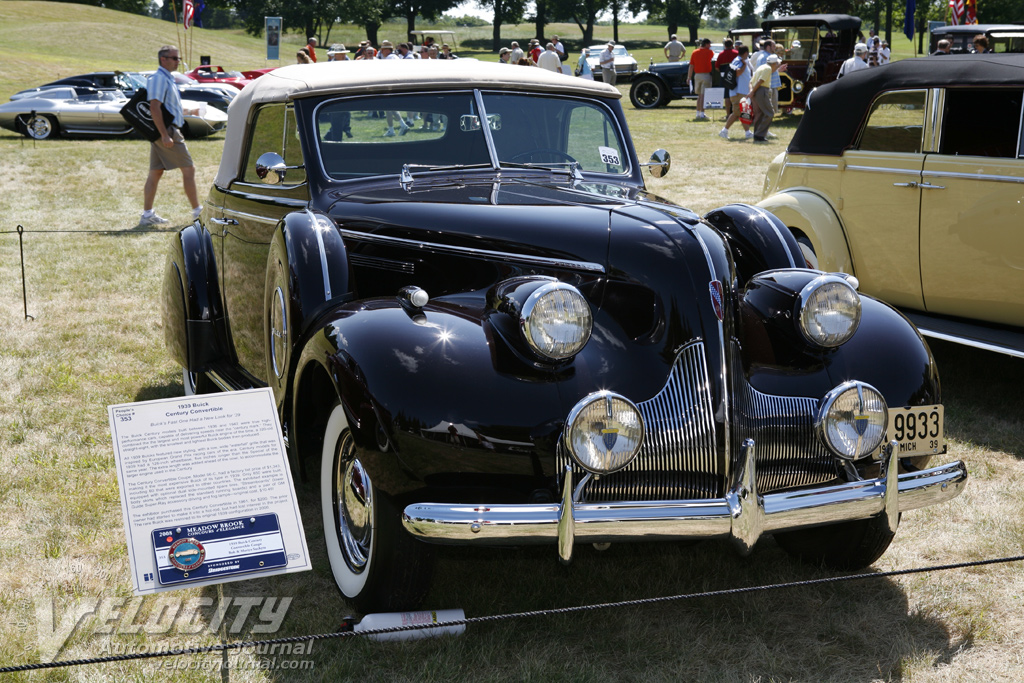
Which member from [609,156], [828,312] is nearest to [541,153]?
[609,156]

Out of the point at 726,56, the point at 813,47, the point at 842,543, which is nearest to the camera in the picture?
the point at 842,543

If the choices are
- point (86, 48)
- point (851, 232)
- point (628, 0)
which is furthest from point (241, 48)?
point (851, 232)

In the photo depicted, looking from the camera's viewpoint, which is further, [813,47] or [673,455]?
[813,47]

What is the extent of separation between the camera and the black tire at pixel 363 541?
2.78m

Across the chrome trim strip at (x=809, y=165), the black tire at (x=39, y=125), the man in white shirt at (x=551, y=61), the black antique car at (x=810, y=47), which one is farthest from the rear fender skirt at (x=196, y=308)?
the black antique car at (x=810, y=47)

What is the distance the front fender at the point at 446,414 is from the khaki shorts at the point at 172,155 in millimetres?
8018

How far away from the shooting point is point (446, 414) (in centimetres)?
263

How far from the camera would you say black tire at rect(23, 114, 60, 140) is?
1909 cm

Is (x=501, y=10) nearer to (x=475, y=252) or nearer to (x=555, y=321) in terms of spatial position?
(x=475, y=252)

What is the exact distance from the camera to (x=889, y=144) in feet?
19.1

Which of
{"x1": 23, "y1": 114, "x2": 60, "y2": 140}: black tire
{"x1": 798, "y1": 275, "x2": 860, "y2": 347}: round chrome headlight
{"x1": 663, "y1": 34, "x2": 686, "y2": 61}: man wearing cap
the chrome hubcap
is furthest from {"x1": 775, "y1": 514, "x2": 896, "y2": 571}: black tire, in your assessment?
{"x1": 663, "y1": 34, "x2": 686, "y2": 61}: man wearing cap

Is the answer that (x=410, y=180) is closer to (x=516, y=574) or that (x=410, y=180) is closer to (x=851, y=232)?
(x=516, y=574)

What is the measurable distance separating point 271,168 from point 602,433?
2041mm

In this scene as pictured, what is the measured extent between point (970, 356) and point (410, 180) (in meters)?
4.11
